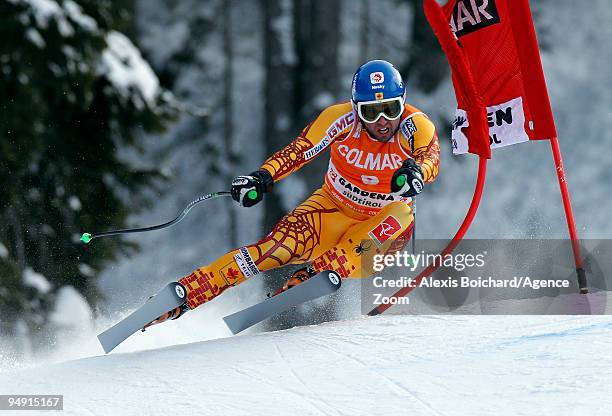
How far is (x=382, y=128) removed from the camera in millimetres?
5832

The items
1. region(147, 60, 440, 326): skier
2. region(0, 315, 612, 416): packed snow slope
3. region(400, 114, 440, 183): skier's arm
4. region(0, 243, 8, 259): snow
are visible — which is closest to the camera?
region(0, 315, 612, 416): packed snow slope

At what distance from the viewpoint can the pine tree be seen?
9.68 metres

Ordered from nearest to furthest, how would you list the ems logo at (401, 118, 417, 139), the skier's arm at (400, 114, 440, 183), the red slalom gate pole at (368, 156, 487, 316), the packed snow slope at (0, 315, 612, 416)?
the packed snow slope at (0, 315, 612, 416), the skier's arm at (400, 114, 440, 183), the ems logo at (401, 118, 417, 139), the red slalom gate pole at (368, 156, 487, 316)

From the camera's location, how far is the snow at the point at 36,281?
10.1 m

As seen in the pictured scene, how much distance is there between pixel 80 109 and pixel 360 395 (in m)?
6.38

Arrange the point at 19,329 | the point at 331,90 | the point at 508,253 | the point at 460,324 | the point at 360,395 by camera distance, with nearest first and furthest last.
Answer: the point at 360,395, the point at 460,324, the point at 508,253, the point at 19,329, the point at 331,90

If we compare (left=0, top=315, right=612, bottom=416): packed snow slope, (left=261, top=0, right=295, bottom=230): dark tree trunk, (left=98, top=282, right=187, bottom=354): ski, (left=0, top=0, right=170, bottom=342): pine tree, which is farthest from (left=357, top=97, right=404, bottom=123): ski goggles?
(left=261, top=0, right=295, bottom=230): dark tree trunk

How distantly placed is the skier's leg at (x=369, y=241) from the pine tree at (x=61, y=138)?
15.0ft

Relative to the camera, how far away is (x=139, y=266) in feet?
58.4

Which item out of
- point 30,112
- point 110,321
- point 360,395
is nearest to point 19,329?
point 30,112

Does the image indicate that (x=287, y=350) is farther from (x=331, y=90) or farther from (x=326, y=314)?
(x=331, y=90)

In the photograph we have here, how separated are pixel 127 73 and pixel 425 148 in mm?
5173

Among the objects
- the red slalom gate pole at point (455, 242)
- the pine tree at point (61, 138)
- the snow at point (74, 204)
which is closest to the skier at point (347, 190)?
the red slalom gate pole at point (455, 242)

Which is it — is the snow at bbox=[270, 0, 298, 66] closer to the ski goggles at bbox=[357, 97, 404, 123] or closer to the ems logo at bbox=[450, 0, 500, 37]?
the ems logo at bbox=[450, 0, 500, 37]
